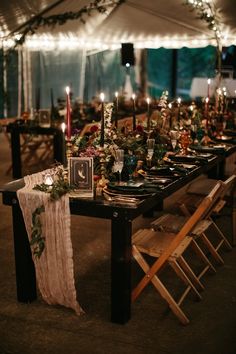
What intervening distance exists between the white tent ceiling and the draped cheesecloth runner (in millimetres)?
5150

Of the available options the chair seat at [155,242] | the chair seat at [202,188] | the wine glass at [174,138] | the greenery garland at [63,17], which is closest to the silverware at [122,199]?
the chair seat at [155,242]

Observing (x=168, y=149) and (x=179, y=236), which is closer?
(x=179, y=236)

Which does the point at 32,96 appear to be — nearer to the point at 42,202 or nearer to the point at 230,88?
the point at 230,88

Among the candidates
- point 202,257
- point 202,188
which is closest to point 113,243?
point 202,257

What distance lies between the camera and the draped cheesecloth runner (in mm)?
3064

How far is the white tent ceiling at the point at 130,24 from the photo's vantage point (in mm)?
7922

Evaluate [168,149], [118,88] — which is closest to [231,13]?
[168,149]

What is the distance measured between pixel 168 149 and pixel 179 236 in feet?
5.07

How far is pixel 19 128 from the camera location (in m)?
6.86

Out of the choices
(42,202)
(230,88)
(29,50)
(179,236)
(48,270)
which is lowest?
(48,270)

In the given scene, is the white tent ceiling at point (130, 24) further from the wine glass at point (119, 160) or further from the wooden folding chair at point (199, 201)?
the wine glass at point (119, 160)

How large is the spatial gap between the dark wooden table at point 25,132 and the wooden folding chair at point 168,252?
11.1 feet

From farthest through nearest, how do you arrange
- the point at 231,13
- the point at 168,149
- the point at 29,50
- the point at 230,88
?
the point at 29,50 → the point at 230,88 → the point at 231,13 → the point at 168,149

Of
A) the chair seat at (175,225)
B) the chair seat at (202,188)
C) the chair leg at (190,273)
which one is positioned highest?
the chair seat at (202,188)
